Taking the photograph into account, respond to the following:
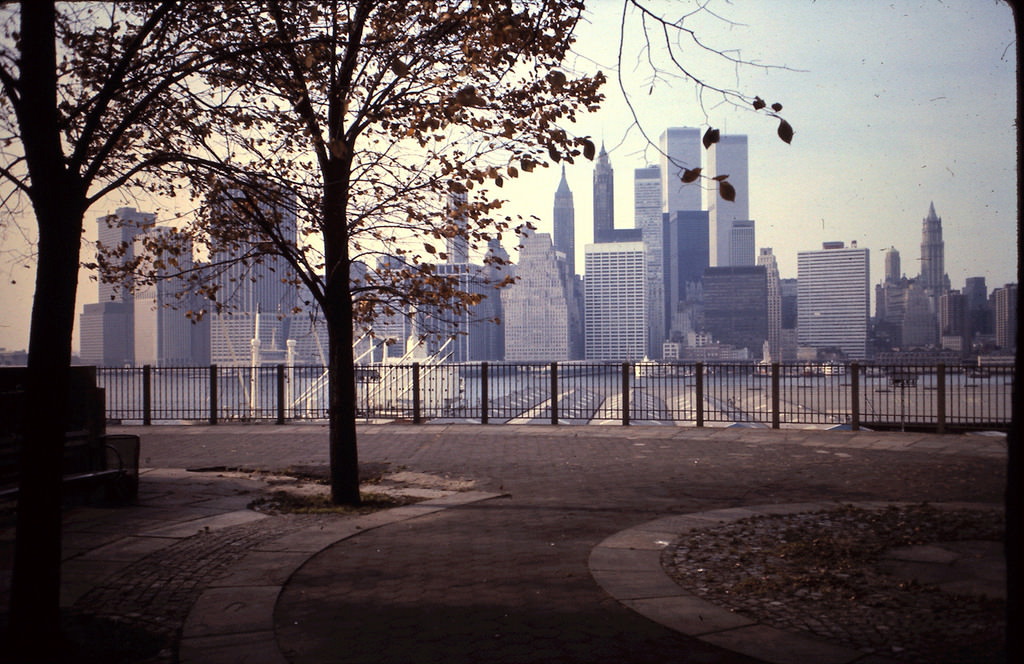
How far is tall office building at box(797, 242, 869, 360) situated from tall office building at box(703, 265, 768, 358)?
17.4 metres

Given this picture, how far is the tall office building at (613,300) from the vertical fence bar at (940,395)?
4348 cm

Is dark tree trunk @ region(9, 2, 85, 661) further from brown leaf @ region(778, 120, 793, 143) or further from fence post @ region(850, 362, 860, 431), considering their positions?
fence post @ region(850, 362, 860, 431)

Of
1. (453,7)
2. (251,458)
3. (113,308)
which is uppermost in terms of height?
(453,7)

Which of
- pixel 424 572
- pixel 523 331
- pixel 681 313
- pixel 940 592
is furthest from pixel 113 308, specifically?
pixel 681 313

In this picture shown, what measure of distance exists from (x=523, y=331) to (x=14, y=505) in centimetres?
4295

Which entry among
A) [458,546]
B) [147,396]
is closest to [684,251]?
[147,396]

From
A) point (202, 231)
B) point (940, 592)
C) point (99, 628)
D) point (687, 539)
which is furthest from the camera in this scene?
point (202, 231)

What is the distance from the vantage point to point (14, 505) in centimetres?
896

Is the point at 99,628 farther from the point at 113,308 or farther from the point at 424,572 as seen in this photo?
the point at 113,308

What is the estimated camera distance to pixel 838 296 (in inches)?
1740

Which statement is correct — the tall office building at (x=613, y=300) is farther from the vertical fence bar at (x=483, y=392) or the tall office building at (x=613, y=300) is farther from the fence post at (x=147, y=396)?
the fence post at (x=147, y=396)

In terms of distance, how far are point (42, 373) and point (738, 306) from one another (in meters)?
73.7

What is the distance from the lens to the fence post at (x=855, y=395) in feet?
55.2

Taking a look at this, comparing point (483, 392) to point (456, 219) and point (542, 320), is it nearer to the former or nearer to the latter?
point (456, 219)
